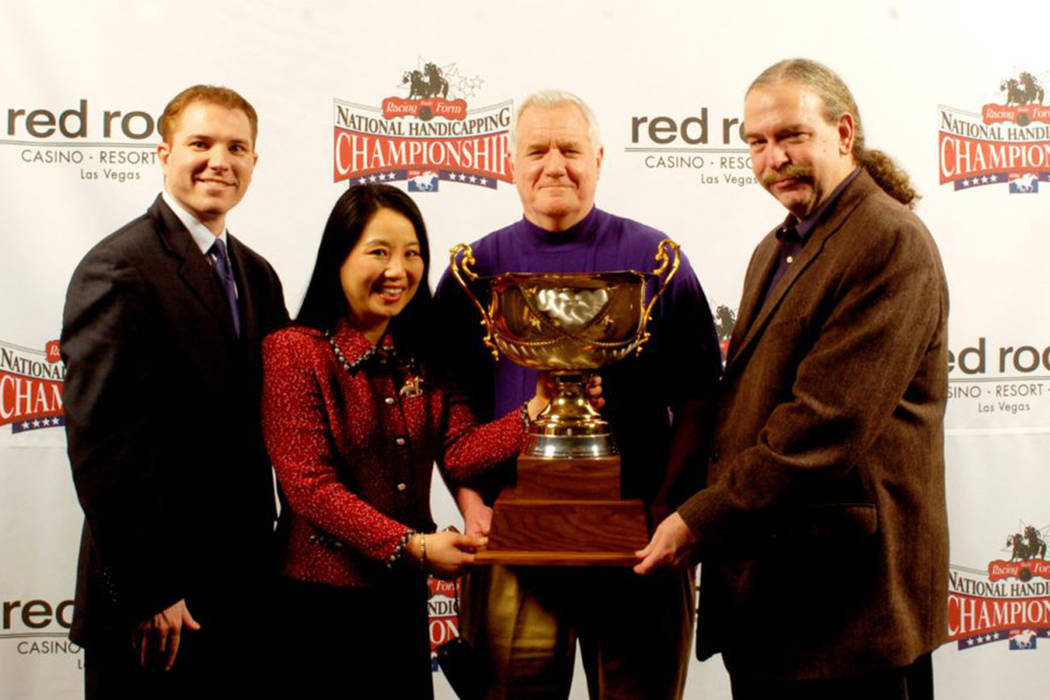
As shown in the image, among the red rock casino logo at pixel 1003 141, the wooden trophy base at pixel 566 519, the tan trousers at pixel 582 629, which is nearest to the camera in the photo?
the wooden trophy base at pixel 566 519

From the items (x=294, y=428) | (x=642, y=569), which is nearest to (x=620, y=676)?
(x=642, y=569)

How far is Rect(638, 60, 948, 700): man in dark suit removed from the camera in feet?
4.61

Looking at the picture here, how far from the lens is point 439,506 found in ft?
7.98

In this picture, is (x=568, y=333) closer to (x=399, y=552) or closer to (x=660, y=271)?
(x=660, y=271)

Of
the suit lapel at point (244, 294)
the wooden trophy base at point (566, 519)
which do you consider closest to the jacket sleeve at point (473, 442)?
the wooden trophy base at point (566, 519)

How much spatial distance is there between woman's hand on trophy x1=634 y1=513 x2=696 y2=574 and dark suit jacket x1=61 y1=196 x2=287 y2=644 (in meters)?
0.64

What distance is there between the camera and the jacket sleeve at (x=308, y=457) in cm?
142

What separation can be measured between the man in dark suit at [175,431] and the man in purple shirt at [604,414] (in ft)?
1.23

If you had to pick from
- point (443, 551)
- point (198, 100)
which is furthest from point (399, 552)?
point (198, 100)

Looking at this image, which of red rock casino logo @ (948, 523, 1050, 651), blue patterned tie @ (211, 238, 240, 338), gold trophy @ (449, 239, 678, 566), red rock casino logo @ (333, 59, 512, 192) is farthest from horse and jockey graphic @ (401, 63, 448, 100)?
red rock casino logo @ (948, 523, 1050, 651)

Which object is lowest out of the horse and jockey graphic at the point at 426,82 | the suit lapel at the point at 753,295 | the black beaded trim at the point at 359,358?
the black beaded trim at the point at 359,358

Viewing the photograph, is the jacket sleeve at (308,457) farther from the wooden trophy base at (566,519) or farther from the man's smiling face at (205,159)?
the man's smiling face at (205,159)

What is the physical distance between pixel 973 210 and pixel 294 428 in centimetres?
191

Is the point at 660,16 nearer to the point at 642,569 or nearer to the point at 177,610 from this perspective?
the point at 642,569
